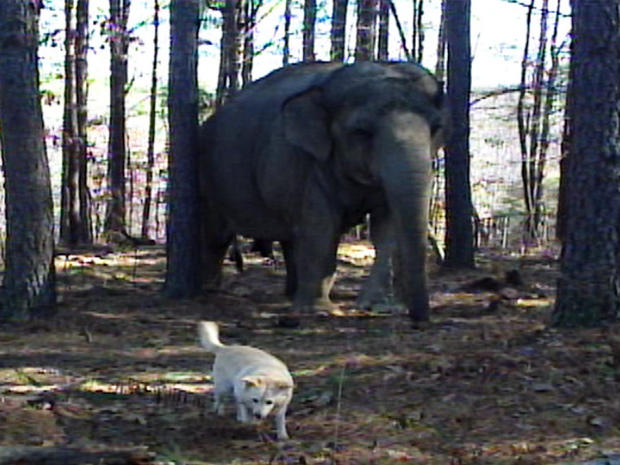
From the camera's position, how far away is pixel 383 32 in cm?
2456

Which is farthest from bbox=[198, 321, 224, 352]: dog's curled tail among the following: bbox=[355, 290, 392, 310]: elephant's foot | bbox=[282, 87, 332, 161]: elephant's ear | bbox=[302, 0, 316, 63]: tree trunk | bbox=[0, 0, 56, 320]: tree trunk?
bbox=[302, 0, 316, 63]: tree trunk

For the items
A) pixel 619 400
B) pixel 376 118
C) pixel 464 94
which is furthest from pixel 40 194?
pixel 464 94

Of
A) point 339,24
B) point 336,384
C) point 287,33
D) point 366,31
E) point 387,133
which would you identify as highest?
point 287,33

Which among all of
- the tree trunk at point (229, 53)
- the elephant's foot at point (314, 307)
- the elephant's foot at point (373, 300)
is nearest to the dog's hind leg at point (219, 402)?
the elephant's foot at point (314, 307)

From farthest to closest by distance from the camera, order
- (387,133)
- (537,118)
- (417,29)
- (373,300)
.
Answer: (417,29), (537,118), (373,300), (387,133)

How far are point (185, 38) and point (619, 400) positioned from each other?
646 cm

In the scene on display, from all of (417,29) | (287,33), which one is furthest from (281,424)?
(417,29)

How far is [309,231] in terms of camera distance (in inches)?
424

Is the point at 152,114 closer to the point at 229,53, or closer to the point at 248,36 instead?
the point at 248,36

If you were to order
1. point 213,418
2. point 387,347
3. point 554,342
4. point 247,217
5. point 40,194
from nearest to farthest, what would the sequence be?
point 213,418
point 554,342
point 387,347
point 40,194
point 247,217

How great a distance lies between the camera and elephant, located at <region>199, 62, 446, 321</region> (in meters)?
9.51

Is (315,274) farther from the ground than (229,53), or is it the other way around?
(229,53)

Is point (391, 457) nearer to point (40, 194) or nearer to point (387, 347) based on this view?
point (387, 347)

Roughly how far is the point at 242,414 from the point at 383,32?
19.8 meters
